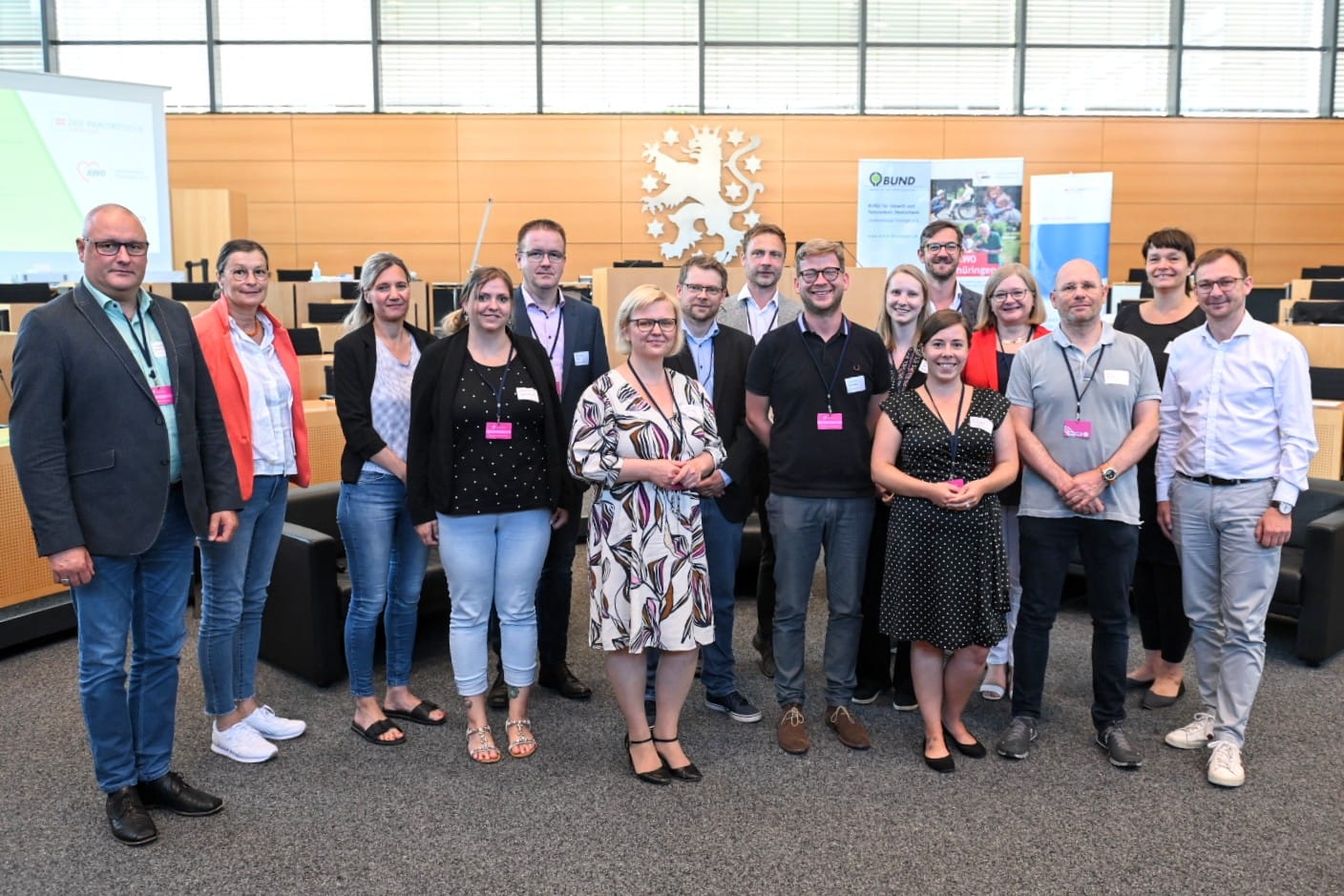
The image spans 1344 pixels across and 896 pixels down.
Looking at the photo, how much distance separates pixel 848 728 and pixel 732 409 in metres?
1.08

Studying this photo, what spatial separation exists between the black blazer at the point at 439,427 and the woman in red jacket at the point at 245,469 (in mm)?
418

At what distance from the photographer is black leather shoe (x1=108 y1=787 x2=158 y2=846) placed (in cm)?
252

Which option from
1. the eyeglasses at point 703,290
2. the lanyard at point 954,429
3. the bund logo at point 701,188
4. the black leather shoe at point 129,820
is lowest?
the black leather shoe at point 129,820

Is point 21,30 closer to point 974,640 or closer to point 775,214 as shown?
point 775,214

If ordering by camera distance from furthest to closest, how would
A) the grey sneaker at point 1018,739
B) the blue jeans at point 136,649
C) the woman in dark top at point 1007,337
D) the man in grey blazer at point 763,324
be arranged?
the man in grey blazer at point 763,324 < the woman in dark top at point 1007,337 < the grey sneaker at point 1018,739 < the blue jeans at point 136,649

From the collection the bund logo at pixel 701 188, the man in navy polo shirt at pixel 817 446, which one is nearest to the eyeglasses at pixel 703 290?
the man in navy polo shirt at pixel 817 446

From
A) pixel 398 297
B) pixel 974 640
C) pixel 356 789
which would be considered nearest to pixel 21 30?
pixel 398 297

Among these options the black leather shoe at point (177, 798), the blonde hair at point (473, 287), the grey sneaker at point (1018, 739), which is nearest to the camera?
the black leather shoe at point (177, 798)

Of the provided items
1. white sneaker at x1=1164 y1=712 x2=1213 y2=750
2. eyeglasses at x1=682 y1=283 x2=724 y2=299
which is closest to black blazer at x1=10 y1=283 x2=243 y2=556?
eyeglasses at x1=682 y1=283 x2=724 y2=299

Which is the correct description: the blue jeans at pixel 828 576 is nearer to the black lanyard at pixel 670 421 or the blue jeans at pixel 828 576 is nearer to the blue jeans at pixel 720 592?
the blue jeans at pixel 720 592

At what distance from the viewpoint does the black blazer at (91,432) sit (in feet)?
7.59

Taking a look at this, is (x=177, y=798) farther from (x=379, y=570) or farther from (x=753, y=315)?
(x=753, y=315)

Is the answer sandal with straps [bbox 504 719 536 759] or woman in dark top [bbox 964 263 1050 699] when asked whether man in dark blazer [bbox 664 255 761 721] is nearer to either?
sandal with straps [bbox 504 719 536 759]

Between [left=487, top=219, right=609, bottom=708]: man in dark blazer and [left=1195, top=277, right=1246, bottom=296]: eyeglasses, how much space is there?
1.88 m
